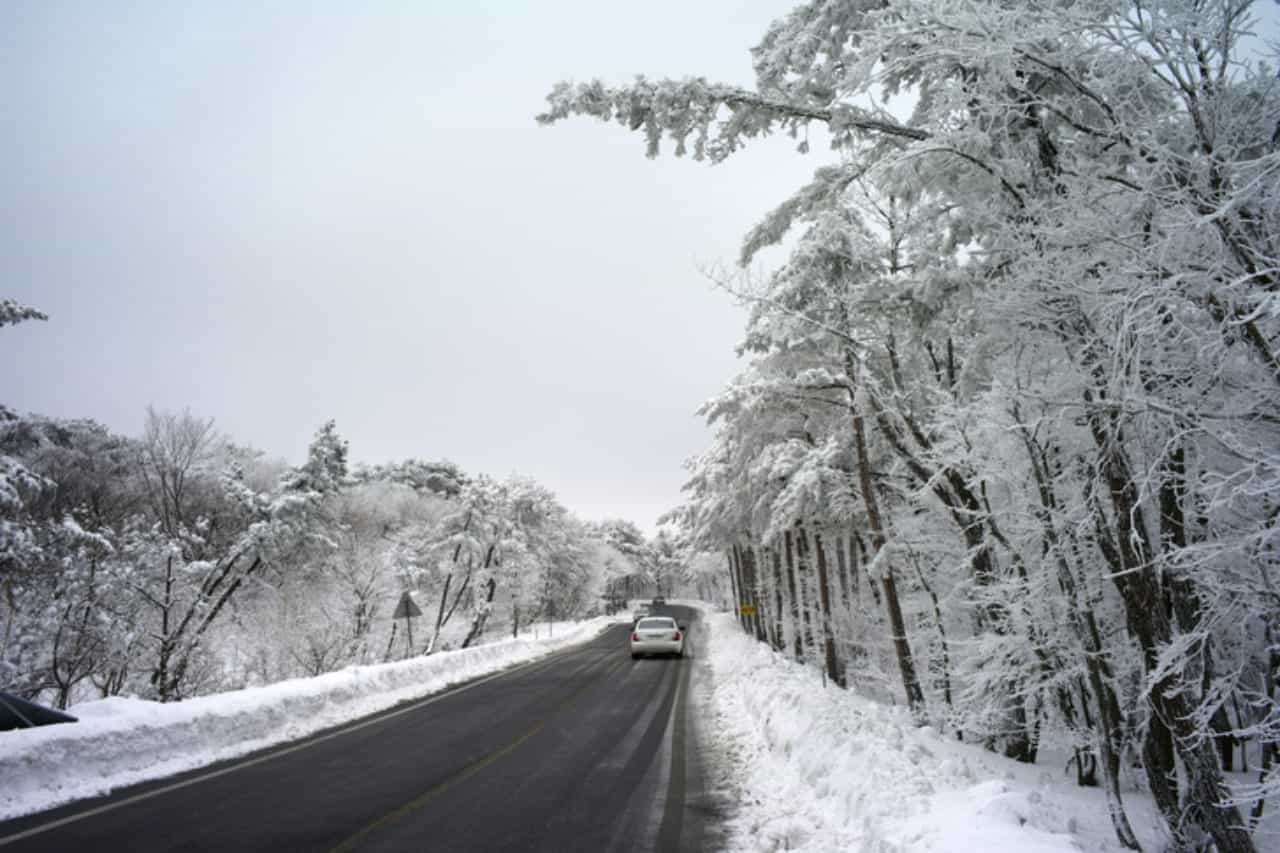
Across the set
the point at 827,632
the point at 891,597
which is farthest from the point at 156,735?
the point at 827,632

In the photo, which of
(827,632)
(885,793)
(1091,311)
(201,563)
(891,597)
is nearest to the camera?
(1091,311)

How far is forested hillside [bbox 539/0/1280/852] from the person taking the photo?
362cm

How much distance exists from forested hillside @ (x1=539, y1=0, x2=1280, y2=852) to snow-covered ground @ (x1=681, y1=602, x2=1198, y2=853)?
65 centimetres

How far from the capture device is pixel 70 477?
2991cm

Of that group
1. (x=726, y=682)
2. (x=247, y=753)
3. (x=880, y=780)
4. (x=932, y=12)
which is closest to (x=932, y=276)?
(x=932, y=12)

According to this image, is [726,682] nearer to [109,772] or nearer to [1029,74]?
[109,772]

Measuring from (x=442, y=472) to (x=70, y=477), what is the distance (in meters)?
66.3

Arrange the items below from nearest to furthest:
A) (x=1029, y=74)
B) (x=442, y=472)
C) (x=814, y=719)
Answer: (x=1029, y=74) → (x=814, y=719) → (x=442, y=472)

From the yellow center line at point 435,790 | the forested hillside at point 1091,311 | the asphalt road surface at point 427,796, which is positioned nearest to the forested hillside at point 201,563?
the asphalt road surface at point 427,796

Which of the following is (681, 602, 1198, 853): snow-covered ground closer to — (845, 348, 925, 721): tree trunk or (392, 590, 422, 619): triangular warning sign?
(845, 348, 925, 721): tree trunk

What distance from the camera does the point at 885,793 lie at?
5758mm

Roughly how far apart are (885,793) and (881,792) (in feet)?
0.21

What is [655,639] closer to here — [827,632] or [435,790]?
[827,632]

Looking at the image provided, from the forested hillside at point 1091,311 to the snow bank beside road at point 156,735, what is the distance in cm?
895
